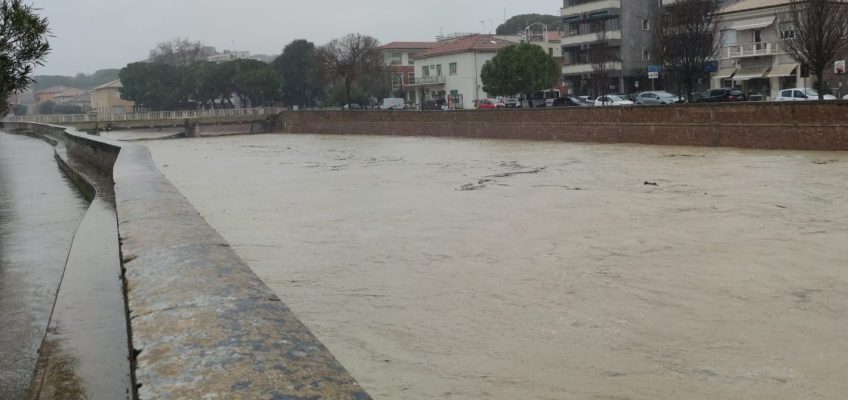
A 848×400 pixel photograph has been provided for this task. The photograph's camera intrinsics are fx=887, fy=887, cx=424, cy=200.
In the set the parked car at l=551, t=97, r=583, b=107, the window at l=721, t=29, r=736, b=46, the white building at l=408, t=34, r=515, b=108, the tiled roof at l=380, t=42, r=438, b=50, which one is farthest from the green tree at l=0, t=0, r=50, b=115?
the tiled roof at l=380, t=42, r=438, b=50

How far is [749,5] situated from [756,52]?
294 centimetres

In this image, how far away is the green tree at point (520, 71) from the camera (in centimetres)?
5934

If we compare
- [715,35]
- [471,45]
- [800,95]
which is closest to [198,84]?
[471,45]

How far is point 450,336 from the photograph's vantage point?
26.3 feet

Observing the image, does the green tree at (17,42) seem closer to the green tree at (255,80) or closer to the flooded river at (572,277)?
the flooded river at (572,277)

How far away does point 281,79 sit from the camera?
3556 inches

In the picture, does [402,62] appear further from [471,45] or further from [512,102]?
[512,102]

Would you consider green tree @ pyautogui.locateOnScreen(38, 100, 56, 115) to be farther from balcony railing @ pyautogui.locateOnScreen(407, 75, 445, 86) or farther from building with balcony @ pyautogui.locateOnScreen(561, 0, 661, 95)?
building with balcony @ pyautogui.locateOnScreen(561, 0, 661, 95)

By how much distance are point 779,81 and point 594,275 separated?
4182 cm

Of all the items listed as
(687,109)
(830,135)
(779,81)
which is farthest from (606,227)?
(779,81)

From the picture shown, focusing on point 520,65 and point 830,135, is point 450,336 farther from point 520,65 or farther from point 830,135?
point 520,65

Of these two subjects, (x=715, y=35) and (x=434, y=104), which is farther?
(x=434, y=104)

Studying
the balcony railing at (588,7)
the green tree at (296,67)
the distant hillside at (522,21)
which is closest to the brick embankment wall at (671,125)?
the balcony railing at (588,7)

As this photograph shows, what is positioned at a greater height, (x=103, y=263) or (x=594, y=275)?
(x=103, y=263)
